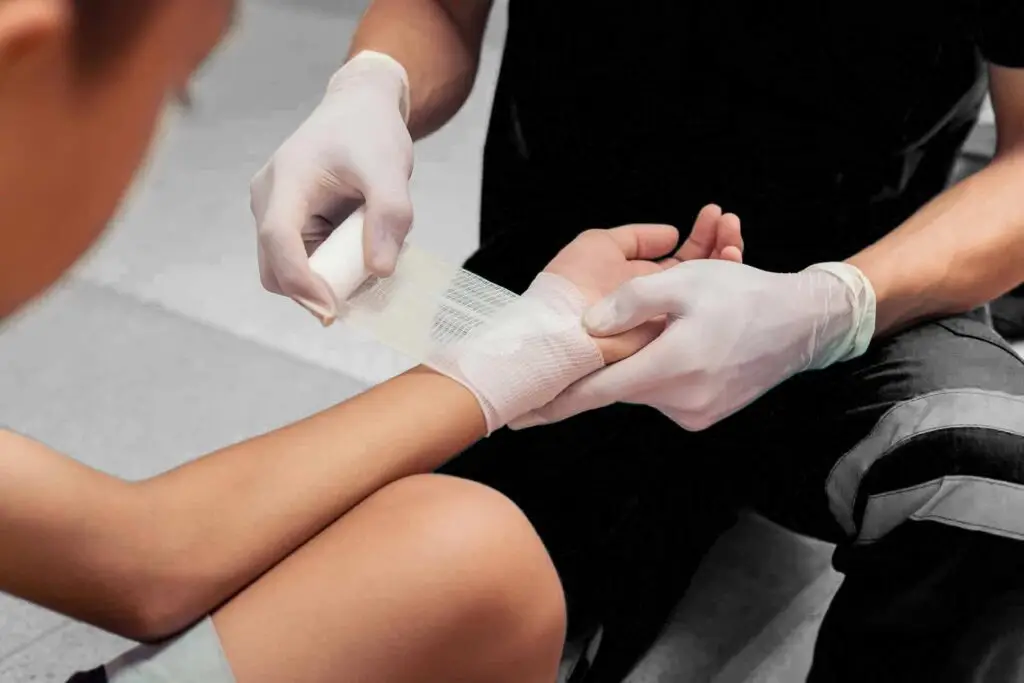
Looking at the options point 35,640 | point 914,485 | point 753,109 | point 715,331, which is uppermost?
point 753,109

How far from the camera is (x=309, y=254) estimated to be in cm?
90

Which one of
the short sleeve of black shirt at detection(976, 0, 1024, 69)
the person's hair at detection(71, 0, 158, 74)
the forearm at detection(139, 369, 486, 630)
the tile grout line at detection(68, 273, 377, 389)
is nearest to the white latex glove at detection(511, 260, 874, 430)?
the forearm at detection(139, 369, 486, 630)

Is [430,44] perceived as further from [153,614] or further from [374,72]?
[153,614]

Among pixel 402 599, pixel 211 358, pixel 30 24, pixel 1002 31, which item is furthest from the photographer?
pixel 211 358

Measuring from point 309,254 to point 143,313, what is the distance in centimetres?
86

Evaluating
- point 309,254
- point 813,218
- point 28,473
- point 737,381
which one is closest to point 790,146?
point 813,218

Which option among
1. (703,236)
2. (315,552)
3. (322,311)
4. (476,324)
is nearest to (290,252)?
(322,311)

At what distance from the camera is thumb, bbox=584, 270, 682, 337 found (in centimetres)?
85

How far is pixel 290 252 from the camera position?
85 cm

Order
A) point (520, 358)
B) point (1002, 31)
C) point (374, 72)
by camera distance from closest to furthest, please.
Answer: point (520, 358) < point (1002, 31) < point (374, 72)

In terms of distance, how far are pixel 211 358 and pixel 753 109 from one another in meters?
0.90

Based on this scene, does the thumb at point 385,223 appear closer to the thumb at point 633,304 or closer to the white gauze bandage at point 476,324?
the white gauze bandage at point 476,324

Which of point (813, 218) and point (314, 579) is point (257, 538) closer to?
point (314, 579)

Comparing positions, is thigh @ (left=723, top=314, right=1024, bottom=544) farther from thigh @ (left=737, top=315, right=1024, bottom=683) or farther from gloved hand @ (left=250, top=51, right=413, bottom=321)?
gloved hand @ (left=250, top=51, right=413, bottom=321)
